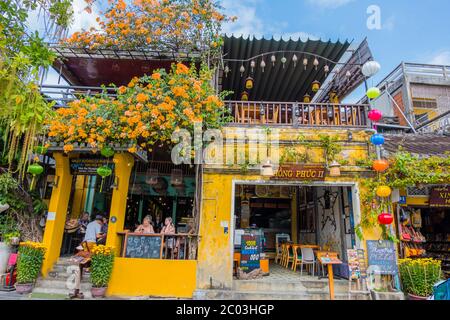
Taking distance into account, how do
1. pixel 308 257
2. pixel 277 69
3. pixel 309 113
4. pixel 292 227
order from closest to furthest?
pixel 308 257 < pixel 309 113 < pixel 277 69 < pixel 292 227

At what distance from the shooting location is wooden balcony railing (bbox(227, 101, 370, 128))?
335 inches

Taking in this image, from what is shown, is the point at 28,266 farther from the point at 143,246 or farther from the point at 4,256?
the point at 143,246

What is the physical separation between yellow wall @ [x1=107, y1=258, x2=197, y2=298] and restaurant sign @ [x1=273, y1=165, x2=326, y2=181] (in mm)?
3290

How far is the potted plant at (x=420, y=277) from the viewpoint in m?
6.79

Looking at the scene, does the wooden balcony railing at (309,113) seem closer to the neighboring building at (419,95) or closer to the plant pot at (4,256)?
the neighboring building at (419,95)

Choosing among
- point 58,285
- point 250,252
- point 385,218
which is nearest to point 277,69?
point 385,218

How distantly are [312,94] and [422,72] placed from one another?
18.4ft

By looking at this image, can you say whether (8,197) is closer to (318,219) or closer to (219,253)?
(219,253)

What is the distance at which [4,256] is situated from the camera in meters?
7.66

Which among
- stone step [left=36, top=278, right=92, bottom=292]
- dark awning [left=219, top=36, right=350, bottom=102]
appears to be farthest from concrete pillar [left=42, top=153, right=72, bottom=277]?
dark awning [left=219, top=36, right=350, bottom=102]

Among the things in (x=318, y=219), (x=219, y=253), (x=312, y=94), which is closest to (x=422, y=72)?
(x=312, y=94)

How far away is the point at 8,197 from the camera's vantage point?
800 cm

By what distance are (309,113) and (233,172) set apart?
9.68ft

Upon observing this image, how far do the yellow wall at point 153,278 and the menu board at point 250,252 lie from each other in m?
1.62
